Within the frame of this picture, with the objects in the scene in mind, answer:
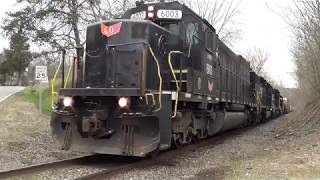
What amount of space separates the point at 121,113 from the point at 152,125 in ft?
2.16

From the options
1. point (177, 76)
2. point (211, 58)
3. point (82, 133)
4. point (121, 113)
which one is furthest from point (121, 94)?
point (211, 58)

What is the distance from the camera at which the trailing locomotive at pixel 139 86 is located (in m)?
8.75

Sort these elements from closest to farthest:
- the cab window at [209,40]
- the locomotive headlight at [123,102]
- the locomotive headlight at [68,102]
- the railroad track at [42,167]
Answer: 1. the railroad track at [42,167]
2. the locomotive headlight at [123,102]
3. the locomotive headlight at [68,102]
4. the cab window at [209,40]

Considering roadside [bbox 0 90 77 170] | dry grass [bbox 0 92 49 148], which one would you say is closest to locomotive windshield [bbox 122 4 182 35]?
roadside [bbox 0 90 77 170]

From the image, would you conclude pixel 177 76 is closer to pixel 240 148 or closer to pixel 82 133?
pixel 82 133

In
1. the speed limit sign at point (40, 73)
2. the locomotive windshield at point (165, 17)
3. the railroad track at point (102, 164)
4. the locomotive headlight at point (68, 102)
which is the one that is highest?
the locomotive windshield at point (165, 17)

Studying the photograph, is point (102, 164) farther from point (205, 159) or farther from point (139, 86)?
point (205, 159)

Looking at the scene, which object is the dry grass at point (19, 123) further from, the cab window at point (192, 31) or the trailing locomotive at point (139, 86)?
the cab window at point (192, 31)

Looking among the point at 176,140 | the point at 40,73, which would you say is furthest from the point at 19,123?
the point at 176,140

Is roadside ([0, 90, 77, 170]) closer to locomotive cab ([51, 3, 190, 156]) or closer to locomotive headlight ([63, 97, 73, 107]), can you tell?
locomotive cab ([51, 3, 190, 156])

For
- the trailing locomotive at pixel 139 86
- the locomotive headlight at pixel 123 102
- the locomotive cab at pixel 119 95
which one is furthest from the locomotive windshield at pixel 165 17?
the locomotive headlight at pixel 123 102

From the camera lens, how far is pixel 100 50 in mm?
9836

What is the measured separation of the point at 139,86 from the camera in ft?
29.3

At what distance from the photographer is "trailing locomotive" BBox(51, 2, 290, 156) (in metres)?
8.75
